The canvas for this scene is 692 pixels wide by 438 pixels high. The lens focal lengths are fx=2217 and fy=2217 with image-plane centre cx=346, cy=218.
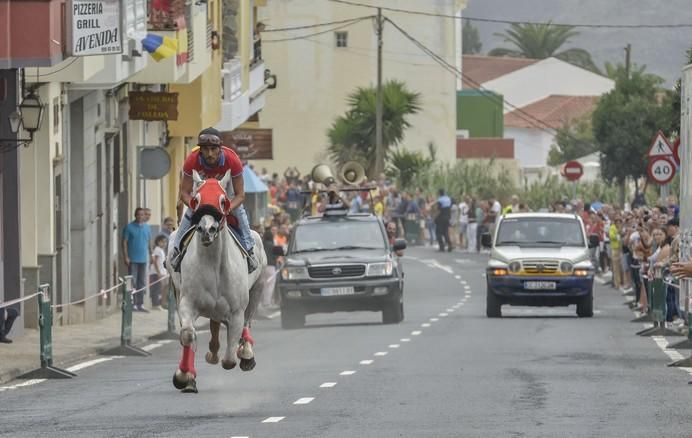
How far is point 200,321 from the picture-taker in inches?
1459

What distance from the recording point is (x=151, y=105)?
41000mm

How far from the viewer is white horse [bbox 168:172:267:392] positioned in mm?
17578

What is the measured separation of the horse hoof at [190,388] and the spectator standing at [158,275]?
62.8ft

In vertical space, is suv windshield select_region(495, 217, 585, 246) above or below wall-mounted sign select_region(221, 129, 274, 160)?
below

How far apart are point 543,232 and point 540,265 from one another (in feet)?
4.14

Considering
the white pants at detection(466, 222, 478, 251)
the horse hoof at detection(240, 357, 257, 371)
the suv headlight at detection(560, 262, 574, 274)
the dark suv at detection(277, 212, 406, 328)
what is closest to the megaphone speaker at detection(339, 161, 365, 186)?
the suv headlight at detection(560, 262, 574, 274)

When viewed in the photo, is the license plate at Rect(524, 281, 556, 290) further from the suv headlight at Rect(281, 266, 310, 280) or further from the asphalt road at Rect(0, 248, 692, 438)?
the asphalt road at Rect(0, 248, 692, 438)

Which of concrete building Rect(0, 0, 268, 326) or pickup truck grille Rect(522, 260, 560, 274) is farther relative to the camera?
pickup truck grille Rect(522, 260, 560, 274)

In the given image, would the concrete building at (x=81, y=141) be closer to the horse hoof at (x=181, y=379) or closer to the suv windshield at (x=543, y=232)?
the suv windshield at (x=543, y=232)

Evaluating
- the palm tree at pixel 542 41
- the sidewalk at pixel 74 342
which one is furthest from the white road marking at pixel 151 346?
the palm tree at pixel 542 41

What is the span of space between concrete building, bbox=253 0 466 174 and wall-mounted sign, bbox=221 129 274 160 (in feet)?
138

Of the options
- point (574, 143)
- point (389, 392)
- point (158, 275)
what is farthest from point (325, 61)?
point (389, 392)

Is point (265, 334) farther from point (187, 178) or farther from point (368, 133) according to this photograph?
point (368, 133)

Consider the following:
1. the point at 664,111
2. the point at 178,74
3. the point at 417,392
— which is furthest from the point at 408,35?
the point at 417,392
